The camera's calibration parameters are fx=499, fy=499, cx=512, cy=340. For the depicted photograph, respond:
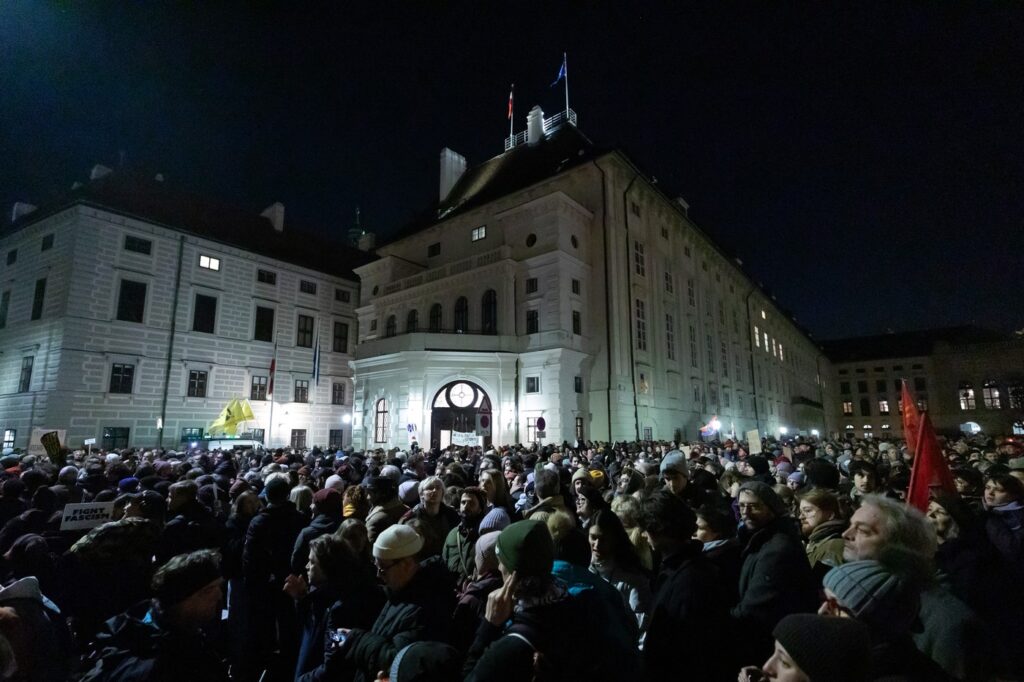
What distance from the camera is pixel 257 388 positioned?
3131cm

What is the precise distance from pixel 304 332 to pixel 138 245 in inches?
413

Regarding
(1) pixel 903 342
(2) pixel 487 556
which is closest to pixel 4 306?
(2) pixel 487 556

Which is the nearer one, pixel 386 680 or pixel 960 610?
pixel 960 610

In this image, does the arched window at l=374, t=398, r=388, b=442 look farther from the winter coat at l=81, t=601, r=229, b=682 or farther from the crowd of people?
the winter coat at l=81, t=601, r=229, b=682

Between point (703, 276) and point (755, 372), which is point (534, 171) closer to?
point (703, 276)

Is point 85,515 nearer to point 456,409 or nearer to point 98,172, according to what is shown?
point 456,409

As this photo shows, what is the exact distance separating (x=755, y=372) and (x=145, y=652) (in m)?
50.8

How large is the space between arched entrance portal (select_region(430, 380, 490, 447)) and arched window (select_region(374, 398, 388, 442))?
306cm

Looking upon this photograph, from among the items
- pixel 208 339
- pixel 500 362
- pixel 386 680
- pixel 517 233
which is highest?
pixel 517 233

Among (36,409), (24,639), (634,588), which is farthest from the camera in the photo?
(36,409)

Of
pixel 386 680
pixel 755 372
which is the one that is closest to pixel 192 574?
pixel 386 680

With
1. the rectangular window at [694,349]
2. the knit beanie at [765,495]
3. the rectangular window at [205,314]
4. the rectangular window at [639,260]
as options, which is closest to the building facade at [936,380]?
A: the rectangular window at [694,349]

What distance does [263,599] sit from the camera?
471 cm

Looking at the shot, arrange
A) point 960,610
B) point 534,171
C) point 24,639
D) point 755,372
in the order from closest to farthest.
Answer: point 960,610 < point 24,639 < point 534,171 < point 755,372
